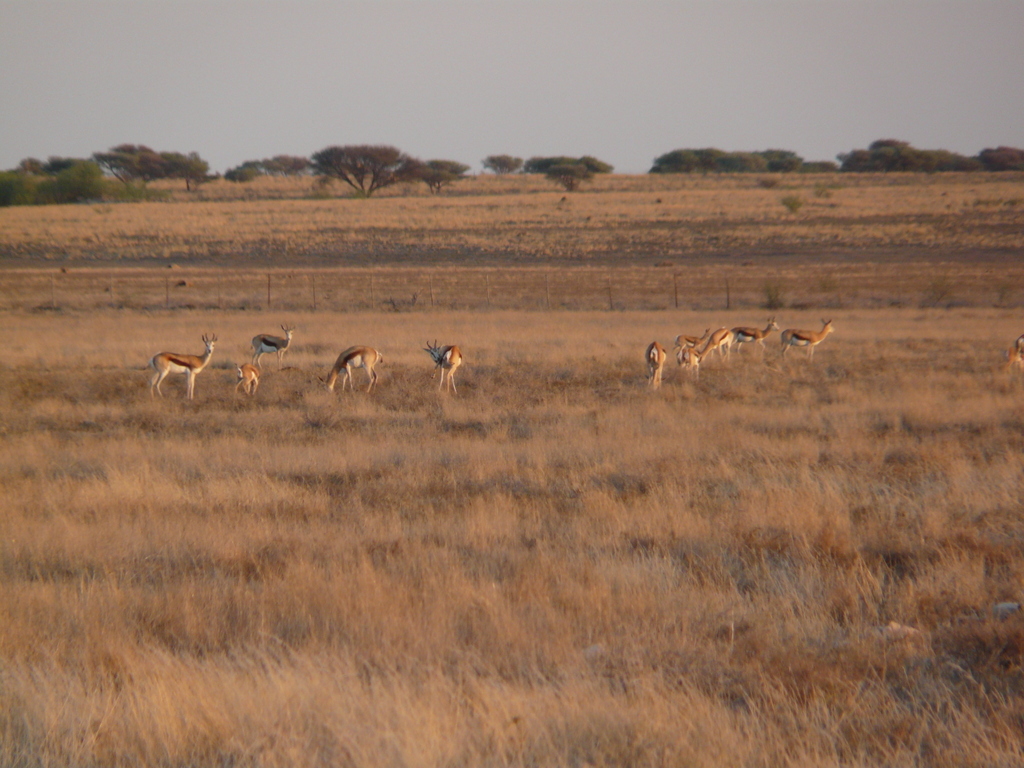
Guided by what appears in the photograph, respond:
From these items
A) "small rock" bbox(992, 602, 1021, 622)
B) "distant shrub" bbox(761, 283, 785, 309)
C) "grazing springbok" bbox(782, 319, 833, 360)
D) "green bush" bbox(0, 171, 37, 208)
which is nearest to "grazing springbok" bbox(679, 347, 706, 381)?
"grazing springbok" bbox(782, 319, 833, 360)

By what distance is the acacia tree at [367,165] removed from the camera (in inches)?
3858

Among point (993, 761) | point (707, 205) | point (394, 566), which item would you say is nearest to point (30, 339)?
point (394, 566)

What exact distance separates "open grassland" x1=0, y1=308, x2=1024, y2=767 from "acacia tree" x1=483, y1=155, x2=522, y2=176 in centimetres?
12982

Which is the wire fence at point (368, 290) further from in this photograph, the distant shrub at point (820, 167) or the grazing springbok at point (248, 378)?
the distant shrub at point (820, 167)

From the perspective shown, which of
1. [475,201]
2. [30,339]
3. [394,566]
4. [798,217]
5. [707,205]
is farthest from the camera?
[475,201]

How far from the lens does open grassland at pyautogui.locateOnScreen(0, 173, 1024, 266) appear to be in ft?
174

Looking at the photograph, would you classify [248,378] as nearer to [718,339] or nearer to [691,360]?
[691,360]

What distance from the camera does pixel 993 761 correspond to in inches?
171

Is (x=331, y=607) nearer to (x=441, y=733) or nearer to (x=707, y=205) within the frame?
(x=441, y=733)

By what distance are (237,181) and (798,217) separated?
247ft

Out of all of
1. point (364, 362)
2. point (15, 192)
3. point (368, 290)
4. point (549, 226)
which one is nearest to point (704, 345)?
point (364, 362)

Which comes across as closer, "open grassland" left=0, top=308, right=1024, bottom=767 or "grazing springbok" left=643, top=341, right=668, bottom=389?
"open grassland" left=0, top=308, right=1024, bottom=767

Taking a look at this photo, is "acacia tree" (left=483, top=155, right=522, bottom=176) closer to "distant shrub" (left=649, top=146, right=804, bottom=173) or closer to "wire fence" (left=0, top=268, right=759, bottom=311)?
"distant shrub" (left=649, top=146, right=804, bottom=173)

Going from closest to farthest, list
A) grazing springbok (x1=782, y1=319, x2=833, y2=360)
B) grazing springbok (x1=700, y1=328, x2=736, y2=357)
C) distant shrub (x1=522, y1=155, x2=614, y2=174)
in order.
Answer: grazing springbok (x1=700, y1=328, x2=736, y2=357) → grazing springbok (x1=782, y1=319, x2=833, y2=360) → distant shrub (x1=522, y1=155, x2=614, y2=174)
